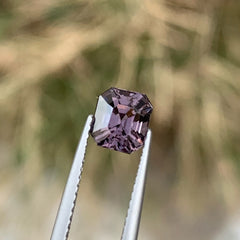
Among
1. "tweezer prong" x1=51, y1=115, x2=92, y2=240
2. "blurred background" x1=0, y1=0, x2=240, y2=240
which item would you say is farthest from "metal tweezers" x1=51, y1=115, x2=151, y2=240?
"blurred background" x1=0, y1=0, x2=240, y2=240

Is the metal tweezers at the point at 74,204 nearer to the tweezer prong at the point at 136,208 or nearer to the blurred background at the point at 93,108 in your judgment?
the tweezer prong at the point at 136,208

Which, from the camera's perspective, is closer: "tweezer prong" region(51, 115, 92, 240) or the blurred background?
"tweezer prong" region(51, 115, 92, 240)

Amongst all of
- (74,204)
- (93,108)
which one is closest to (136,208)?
(74,204)

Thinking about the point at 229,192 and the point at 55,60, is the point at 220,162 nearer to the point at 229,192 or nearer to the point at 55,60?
the point at 229,192

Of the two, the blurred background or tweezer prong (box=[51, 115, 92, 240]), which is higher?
the blurred background

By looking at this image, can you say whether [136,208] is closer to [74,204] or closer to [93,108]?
[74,204]

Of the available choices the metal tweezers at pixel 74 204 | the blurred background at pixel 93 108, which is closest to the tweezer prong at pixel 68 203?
the metal tweezers at pixel 74 204

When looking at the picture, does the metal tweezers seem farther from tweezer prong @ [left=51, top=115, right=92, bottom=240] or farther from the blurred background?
the blurred background
